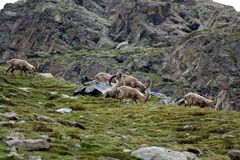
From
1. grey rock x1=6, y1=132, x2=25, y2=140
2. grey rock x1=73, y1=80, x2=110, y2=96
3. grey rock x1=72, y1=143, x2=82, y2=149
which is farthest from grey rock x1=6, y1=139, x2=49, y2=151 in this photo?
grey rock x1=73, y1=80, x2=110, y2=96

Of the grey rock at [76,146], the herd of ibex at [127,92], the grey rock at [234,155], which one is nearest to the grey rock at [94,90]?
the herd of ibex at [127,92]

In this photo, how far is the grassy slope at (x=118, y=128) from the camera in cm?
2555

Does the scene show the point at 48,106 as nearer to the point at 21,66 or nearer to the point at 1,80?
the point at 1,80

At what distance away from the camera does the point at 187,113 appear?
4722 centimetres

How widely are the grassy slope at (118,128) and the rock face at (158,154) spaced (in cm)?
66

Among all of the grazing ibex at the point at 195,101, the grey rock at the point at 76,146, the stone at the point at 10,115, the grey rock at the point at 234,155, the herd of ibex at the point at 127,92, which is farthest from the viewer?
the grazing ibex at the point at 195,101

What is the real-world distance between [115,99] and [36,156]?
121ft

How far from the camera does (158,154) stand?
78.7 feet

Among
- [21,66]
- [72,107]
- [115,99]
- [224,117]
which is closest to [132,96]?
[115,99]

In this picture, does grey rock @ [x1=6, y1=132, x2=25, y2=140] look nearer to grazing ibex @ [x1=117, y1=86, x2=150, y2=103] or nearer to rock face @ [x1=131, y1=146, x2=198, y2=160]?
rock face @ [x1=131, y1=146, x2=198, y2=160]

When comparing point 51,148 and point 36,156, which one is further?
point 51,148

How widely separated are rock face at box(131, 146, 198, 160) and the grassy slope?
66 cm

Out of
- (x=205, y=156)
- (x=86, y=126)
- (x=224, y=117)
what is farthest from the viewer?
(x=224, y=117)

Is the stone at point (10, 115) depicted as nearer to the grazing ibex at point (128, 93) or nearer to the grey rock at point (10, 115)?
the grey rock at point (10, 115)
